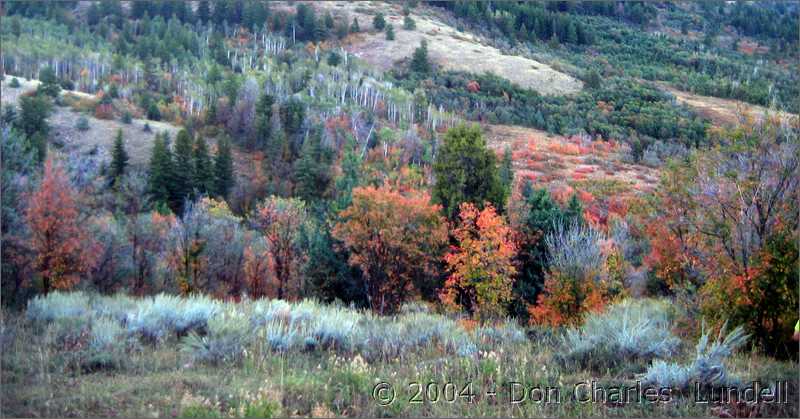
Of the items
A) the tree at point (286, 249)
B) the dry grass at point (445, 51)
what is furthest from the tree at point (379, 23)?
the tree at point (286, 249)

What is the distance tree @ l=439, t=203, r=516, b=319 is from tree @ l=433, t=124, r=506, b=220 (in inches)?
52.7

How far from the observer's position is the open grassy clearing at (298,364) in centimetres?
638

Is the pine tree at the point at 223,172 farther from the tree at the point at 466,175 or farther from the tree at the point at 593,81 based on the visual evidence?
the tree at the point at 593,81

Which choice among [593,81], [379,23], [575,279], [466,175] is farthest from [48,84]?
[593,81]

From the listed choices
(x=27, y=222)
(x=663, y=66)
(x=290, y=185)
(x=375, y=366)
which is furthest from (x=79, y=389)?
(x=663, y=66)

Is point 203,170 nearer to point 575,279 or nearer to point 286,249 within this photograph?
point 286,249

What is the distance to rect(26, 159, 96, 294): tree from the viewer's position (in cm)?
1770

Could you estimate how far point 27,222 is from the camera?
56.4 ft

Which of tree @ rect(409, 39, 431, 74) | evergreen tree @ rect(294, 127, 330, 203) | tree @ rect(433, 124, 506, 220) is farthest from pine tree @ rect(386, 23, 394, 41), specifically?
tree @ rect(433, 124, 506, 220)

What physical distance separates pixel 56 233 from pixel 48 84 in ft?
165

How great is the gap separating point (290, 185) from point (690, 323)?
144ft

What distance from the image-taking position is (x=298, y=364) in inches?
310

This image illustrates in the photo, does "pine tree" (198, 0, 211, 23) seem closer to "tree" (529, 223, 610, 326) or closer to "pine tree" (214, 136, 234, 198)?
"pine tree" (214, 136, 234, 198)

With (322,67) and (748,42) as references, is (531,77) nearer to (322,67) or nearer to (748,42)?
(322,67)
